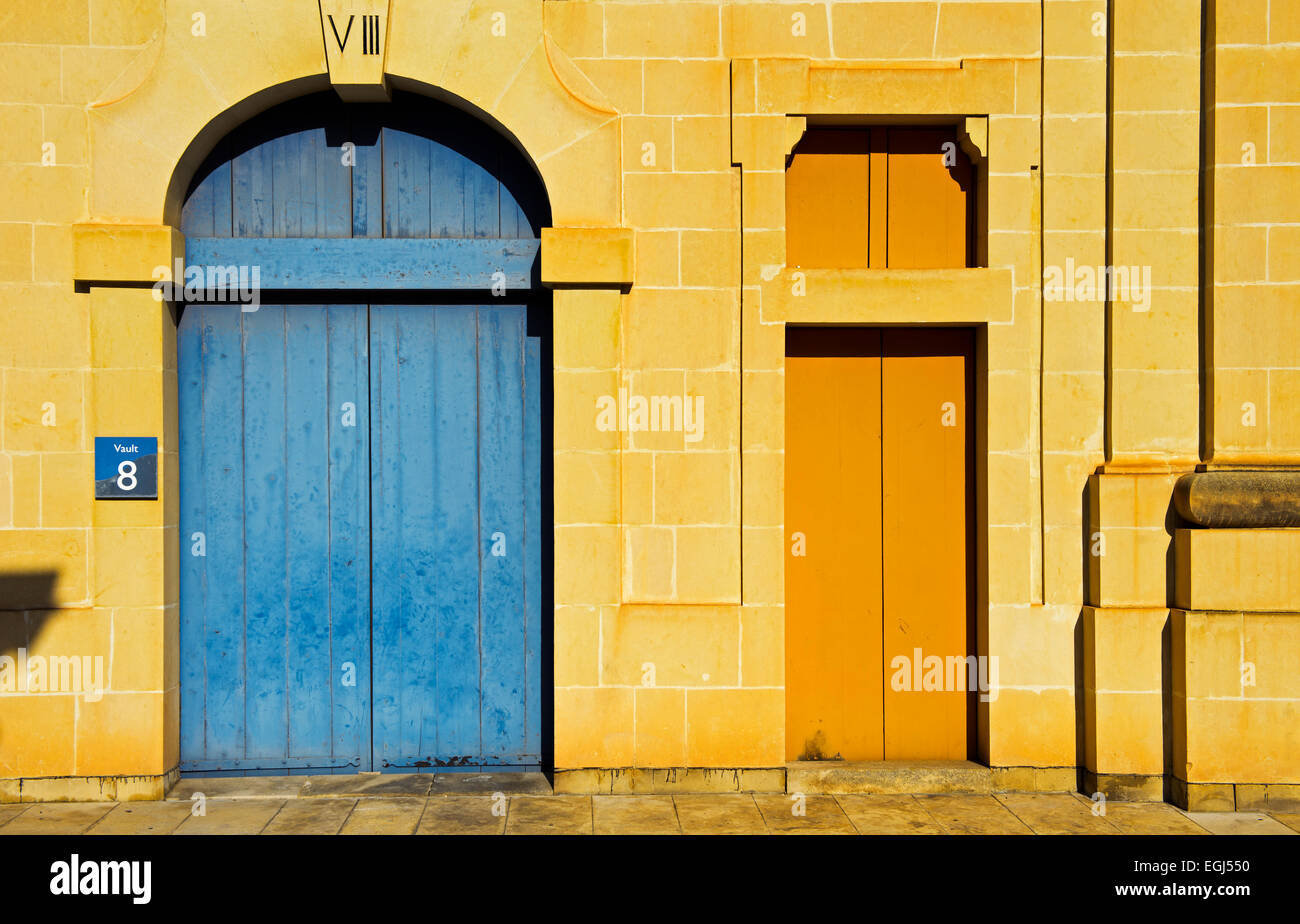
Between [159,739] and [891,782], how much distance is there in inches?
187

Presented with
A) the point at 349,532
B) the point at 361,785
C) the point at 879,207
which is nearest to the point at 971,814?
the point at 361,785

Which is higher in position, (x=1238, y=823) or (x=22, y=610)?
(x=22, y=610)

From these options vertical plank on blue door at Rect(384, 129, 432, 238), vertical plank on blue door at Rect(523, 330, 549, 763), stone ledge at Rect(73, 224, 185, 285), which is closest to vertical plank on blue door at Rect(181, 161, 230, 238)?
stone ledge at Rect(73, 224, 185, 285)

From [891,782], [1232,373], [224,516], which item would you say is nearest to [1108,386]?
[1232,373]

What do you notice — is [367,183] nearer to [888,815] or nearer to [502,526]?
[502,526]

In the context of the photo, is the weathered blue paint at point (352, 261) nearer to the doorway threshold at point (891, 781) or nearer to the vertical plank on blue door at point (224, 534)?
the vertical plank on blue door at point (224, 534)

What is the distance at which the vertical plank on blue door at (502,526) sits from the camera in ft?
26.0

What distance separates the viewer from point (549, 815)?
7.14 m

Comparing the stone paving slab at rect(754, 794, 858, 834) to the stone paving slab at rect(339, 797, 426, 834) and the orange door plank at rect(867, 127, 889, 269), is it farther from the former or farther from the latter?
the orange door plank at rect(867, 127, 889, 269)

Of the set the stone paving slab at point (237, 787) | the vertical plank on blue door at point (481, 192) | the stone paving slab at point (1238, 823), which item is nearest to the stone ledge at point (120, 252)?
the vertical plank on blue door at point (481, 192)

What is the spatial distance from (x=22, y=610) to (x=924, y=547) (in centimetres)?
592

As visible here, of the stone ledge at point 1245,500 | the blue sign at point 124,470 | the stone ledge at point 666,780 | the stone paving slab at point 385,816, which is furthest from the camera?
the stone ledge at point 666,780

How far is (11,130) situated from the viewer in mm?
7441

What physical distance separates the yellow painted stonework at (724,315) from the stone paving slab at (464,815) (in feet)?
1.90
